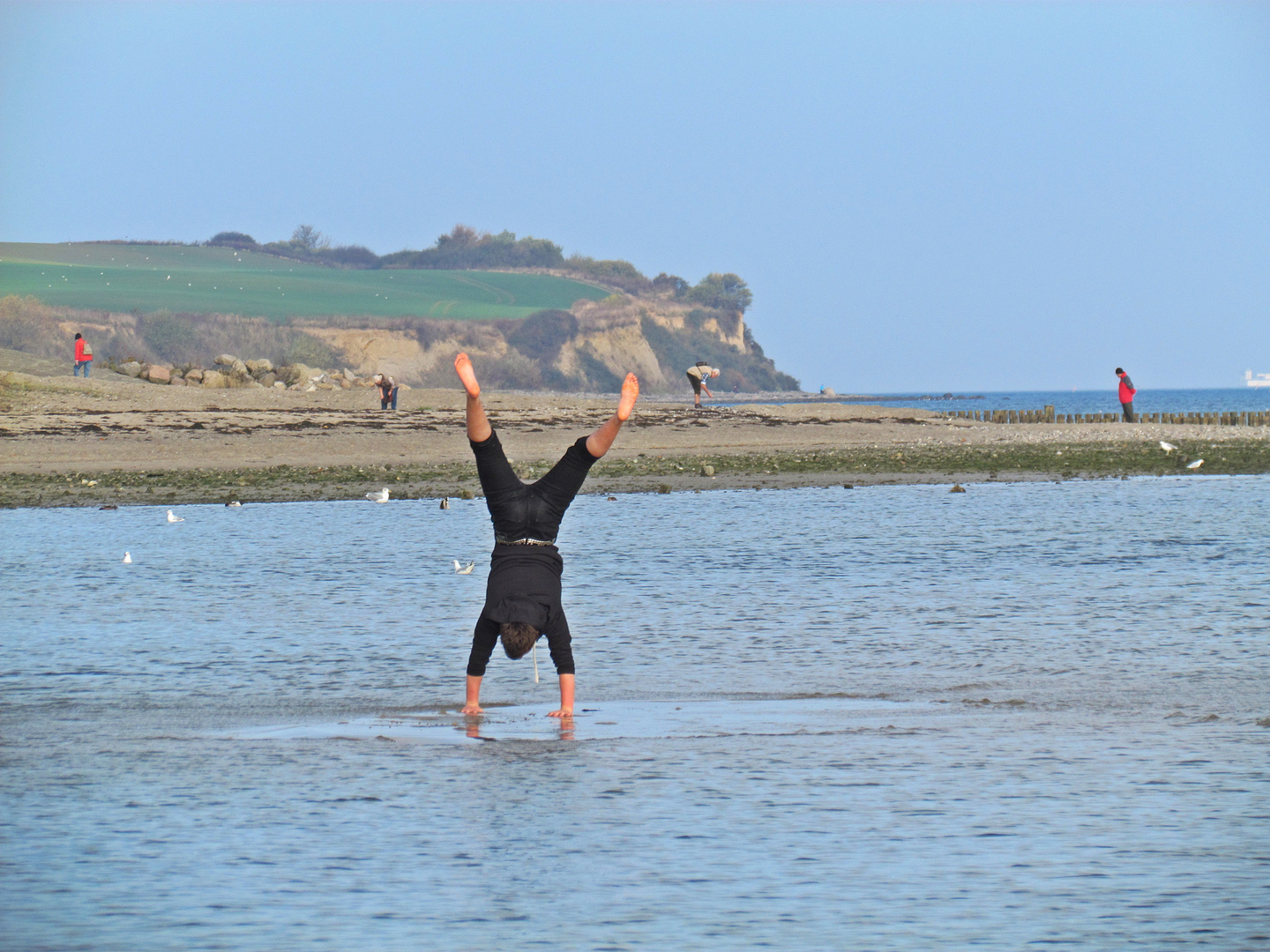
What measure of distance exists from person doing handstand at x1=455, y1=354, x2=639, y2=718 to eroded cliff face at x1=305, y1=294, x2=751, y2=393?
108215mm

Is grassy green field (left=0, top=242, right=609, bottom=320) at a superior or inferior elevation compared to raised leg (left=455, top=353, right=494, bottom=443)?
superior

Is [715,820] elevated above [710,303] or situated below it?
below

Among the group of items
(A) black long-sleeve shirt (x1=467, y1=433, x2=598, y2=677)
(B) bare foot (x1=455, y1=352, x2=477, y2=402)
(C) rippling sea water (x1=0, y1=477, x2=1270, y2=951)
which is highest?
(B) bare foot (x1=455, y1=352, x2=477, y2=402)

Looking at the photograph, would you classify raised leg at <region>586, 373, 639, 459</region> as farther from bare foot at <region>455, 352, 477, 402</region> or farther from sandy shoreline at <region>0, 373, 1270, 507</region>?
sandy shoreline at <region>0, 373, 1270, 507</region>

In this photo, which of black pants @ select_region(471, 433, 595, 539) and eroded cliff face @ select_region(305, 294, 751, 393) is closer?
black pants @ select_region(471, 433, 595, 539)

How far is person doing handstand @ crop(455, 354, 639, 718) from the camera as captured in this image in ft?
28.1

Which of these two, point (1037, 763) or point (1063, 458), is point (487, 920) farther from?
point (1063, 458)

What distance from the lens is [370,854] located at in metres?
5.91

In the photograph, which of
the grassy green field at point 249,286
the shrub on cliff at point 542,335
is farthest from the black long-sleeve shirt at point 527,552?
the shrub on cliff at point 542,335

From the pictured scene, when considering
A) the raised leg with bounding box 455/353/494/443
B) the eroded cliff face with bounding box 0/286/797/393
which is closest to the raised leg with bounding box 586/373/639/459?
the raised leg with bounding box 455/353/494/443

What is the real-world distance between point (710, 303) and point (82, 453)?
532ft

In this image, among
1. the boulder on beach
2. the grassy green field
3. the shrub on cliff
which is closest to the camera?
the boulder on beach

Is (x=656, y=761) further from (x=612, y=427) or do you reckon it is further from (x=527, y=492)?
(x=527, y=492)

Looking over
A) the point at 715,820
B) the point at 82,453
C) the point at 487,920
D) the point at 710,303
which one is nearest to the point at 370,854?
the point at 487,920
